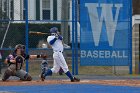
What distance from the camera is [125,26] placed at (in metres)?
21.5

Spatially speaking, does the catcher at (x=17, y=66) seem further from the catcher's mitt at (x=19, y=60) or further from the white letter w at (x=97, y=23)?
the white letter w at (x=97, y=23)

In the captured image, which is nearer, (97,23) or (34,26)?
(34,26)

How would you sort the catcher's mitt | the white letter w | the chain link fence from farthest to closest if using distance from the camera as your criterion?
the white letter w → the chain link fence → the catcher's mitt

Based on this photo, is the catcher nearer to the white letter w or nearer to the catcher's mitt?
the catcher's mitt

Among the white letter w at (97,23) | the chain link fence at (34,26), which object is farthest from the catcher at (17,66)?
the white letter w at (97,23)

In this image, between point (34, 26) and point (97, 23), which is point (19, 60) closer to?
point (34, 26)

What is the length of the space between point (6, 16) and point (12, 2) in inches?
25.6

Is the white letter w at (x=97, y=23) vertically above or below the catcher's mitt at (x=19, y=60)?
above

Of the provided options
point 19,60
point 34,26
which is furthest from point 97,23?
point 19,60

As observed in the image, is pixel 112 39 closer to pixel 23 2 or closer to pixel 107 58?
pixel 107 58

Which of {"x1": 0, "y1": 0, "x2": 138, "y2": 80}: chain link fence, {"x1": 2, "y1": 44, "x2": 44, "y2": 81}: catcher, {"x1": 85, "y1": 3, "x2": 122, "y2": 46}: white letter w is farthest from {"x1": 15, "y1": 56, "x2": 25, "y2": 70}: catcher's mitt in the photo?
{"x1": 85, "y1": 3, "x2": 122, "y2": 46}: white letter w

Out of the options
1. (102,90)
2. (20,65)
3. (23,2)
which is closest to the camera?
(102,90)

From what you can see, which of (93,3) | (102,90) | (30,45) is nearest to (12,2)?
(30,45)

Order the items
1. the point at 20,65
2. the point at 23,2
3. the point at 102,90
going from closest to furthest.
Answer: the point at 102,90 < the point at 20,65 < the point at 23,2
